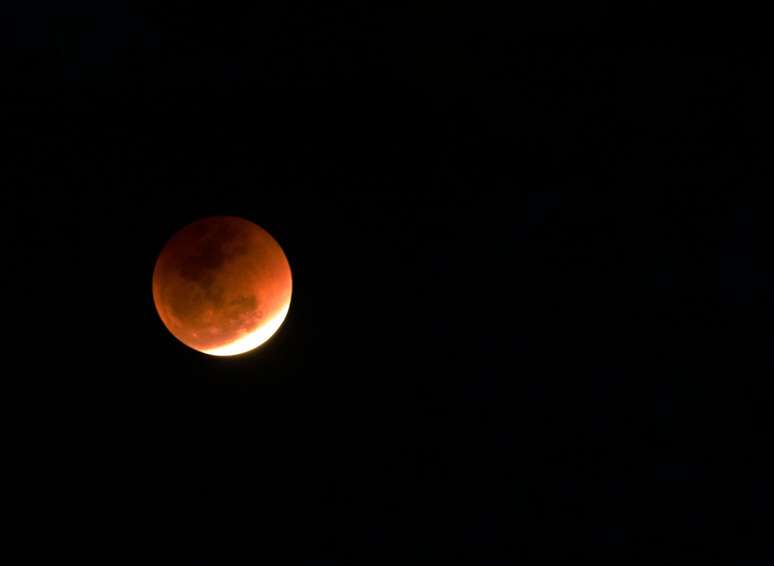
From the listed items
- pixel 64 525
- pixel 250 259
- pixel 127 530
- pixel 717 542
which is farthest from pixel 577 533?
pixel 64 525

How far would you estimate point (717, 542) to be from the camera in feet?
24.8

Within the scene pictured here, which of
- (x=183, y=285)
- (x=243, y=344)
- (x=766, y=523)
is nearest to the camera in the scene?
(x=183, y=285)

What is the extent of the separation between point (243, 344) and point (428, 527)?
458 cm

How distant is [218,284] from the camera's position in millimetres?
4910

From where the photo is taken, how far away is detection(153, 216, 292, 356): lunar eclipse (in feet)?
16.2

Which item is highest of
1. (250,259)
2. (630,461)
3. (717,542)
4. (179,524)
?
(250,259)

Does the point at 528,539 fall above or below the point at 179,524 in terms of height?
below

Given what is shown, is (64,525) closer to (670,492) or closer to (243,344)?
(243,344)

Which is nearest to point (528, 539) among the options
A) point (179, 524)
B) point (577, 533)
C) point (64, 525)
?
point (577, 533)

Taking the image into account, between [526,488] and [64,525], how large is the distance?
7.07 m

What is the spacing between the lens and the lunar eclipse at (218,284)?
16.2 feet

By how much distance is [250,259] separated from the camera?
16.8 feet

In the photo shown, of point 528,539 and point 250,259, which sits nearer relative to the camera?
point 250,259

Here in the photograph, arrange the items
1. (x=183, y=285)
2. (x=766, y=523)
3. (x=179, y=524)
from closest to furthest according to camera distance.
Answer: (x=183, y=285)
(x=766, y=523)
(x=179, y=524)
